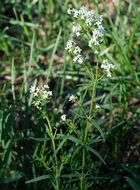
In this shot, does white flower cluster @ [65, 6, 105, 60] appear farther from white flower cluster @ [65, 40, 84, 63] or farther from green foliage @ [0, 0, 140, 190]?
green foliage @ [0, 0, 140, 190]

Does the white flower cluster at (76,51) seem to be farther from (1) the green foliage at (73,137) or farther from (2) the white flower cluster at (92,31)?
(1) the green foliage at (73,137)

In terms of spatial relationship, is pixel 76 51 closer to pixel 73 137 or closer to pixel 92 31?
pixel 92 31

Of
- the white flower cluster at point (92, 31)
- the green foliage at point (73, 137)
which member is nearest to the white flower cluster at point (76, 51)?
the white flower cluster at point (92, 31)

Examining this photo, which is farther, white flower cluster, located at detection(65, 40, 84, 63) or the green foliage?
the green foliage

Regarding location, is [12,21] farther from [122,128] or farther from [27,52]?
[122,128]

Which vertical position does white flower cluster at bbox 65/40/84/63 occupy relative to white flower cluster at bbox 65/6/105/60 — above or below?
below

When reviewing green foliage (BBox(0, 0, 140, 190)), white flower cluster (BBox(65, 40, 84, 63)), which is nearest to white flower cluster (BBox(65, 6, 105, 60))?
white flower cluster (BBox(65, 40, 84, 63))

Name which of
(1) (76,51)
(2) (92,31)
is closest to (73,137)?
(1) (76,51)

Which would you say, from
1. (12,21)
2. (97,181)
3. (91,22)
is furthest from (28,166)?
(12,21)

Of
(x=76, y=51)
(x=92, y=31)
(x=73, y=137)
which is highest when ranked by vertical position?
(x=92, y=31)

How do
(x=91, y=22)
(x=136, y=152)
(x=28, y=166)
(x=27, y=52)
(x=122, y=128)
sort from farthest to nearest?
(x=27, y=52), (x=122, y=128), (x=136, y=152), (x=28, y=166), (x=91, y=22)

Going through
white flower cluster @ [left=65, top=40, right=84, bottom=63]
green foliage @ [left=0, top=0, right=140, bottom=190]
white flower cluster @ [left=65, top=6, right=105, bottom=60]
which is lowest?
green foliage @ [left=0, top=0, right=140, bottom=190]
